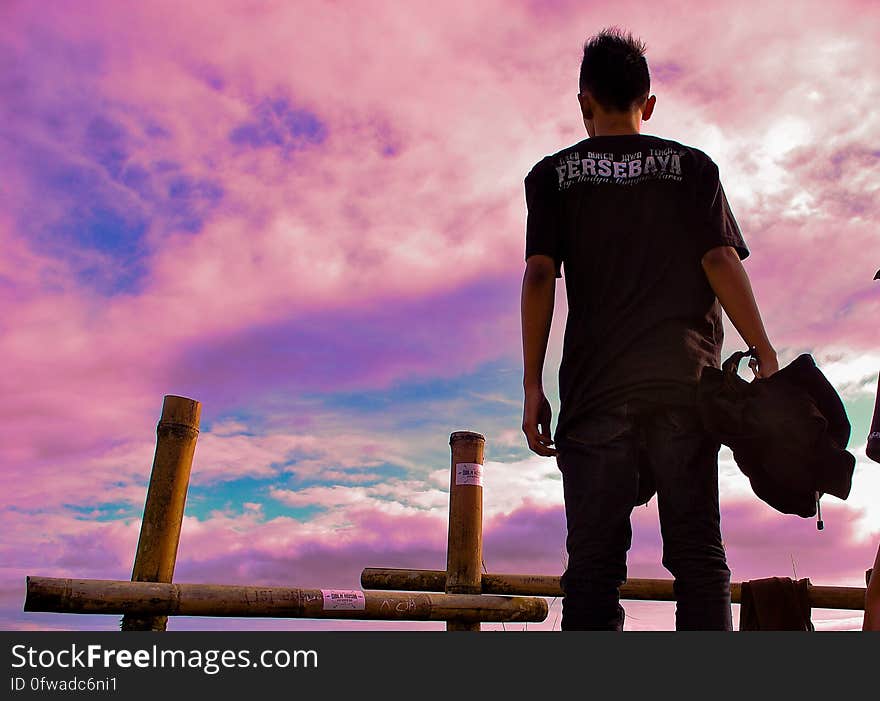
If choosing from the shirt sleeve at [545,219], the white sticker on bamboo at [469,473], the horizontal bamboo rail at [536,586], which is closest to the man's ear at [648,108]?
the shirt sleeve at [545,219]

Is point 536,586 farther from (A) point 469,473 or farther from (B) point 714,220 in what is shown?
(B) point 714,220

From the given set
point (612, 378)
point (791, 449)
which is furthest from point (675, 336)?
point (791, 449)

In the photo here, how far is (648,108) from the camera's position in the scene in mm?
3115

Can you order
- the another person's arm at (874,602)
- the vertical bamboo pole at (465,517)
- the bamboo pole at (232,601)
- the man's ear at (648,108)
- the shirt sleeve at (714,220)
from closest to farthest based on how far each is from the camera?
the shirt sleeve at (714,220), the another person's arm at (874,602), the man's ear at (648,108), the bamboo pole at (232,601), the vertical bamboo pole at (465,517)

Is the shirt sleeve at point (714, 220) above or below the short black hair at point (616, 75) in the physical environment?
below

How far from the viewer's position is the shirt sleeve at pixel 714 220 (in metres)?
2.77

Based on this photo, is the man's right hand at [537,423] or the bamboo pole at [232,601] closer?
the man's right hand at [537,423]

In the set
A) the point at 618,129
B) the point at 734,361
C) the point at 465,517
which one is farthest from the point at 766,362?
the point at 465,517

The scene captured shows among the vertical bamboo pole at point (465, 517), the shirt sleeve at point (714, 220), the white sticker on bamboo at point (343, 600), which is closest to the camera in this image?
the shirt sleeve at point (714, 220)

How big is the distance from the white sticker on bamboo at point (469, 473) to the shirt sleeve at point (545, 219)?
10.9ft

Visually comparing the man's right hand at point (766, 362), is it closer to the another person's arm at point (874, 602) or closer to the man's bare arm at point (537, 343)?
the man's bare arm at point (537, 343)
